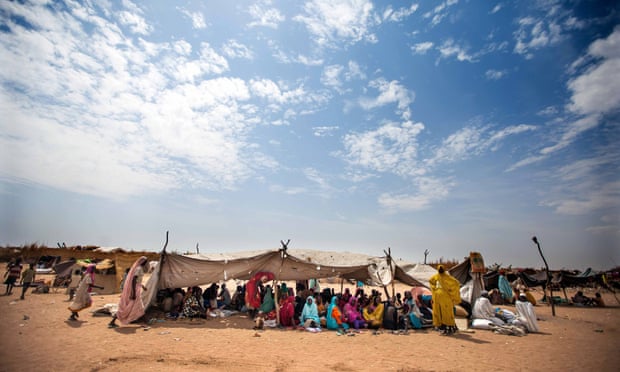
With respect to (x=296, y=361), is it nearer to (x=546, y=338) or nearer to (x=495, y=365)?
(x=495, y=365)

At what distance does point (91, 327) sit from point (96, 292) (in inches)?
334

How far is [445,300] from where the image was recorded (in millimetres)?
9273

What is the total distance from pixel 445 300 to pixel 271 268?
5.94 metres

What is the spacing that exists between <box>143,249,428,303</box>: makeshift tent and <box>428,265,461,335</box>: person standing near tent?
152 cm

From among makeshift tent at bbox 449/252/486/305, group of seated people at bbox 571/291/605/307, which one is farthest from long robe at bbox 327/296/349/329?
group of seated people at bbox 571/291/605/307

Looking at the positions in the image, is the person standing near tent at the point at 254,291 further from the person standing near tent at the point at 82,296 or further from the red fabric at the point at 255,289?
the person standing near tent at the point at 82,296

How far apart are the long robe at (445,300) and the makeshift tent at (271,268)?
1.53 meters

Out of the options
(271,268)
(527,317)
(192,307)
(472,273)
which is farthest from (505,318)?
(192,307)

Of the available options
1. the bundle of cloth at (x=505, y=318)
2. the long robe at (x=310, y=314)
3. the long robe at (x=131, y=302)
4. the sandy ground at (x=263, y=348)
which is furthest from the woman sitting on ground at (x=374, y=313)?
the long robe at (x=131, y=302)

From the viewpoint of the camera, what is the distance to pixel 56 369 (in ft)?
17.1

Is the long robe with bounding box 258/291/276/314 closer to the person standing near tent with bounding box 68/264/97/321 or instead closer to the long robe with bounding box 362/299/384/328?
the long robe with bounding box 362/299/384/328

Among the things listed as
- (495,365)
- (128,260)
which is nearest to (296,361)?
(495,365)

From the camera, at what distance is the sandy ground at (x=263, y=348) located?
19.2 ft

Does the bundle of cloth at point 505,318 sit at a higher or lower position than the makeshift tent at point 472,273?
lower
